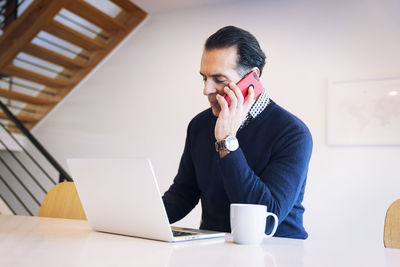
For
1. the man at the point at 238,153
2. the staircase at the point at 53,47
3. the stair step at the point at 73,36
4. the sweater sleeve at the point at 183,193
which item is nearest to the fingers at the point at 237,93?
the man at the point at 238,153

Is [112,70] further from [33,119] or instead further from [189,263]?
[189,263]

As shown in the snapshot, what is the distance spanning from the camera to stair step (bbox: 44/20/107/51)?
13.3 feet

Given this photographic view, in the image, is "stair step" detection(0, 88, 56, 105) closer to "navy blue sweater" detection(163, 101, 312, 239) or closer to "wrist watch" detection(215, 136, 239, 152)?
"navy blue sweater" detection(163, 101, 312, 239)

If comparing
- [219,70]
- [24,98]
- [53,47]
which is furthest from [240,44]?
[53,47]

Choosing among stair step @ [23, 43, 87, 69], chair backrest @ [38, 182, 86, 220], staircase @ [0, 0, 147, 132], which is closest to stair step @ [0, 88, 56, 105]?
staircase @ [0, 0, 147, 132]

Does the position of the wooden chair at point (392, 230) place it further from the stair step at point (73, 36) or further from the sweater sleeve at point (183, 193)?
the stair step at point (73, 36)

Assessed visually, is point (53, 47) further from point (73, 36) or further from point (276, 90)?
point (276, 90)

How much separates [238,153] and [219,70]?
1.28 feet

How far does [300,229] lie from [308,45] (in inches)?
102

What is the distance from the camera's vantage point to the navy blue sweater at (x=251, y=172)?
1.26 metres

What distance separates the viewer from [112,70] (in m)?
4.64

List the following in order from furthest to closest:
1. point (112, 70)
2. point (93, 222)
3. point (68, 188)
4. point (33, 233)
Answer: point (112, 70) < point (68, 188) < point (93, 222) < point (33, 233)

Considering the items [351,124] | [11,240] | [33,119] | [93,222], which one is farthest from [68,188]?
[33,119]

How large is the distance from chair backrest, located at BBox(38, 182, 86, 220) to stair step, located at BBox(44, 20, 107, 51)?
251 centimetres
